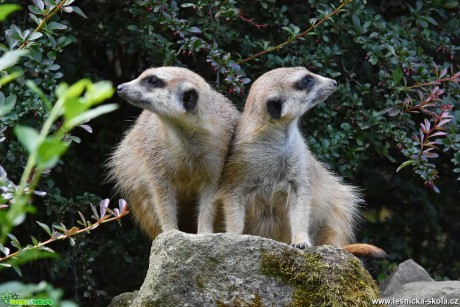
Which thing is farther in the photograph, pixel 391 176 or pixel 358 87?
pixel 391 176

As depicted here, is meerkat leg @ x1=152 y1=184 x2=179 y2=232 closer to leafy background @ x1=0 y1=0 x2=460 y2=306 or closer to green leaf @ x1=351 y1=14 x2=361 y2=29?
leafy background @ x1=0 y1=0 x2=460 y2=306

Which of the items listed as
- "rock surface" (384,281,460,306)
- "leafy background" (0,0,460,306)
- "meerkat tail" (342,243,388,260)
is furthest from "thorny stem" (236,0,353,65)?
"rock surface" (384,281,460,306)

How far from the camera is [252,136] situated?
396 centimetres

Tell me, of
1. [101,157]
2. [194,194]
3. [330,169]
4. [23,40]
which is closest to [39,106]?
[23,40]

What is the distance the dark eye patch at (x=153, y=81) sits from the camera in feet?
12.8

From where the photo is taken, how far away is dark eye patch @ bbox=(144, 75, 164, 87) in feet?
12.8

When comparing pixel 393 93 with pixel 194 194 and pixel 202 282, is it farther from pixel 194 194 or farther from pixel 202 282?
pixel 202 282

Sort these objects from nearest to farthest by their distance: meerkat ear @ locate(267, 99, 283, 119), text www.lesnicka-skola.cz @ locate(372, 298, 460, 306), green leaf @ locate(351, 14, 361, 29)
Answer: text www.lesnicka-skola.cz @ locate(372, 298, 460, 306) < meerkat ear @ locate(267, 99, 283, 119) < green leaf @ locate(351, 14, 361, 29)

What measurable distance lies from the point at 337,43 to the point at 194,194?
1488 millimetres

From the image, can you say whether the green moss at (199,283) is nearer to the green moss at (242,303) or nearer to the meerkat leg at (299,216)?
the green moss at (242,303)

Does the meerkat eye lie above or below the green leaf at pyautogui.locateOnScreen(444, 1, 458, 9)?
below

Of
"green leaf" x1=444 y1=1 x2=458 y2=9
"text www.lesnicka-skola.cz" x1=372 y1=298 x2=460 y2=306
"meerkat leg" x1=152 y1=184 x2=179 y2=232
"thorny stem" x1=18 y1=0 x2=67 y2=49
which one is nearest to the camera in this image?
"thorny stem" x1=18 y1=0 x2=67 y2=49

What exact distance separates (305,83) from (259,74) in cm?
89

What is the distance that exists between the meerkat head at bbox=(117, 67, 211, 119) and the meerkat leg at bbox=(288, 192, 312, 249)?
0.73 m
